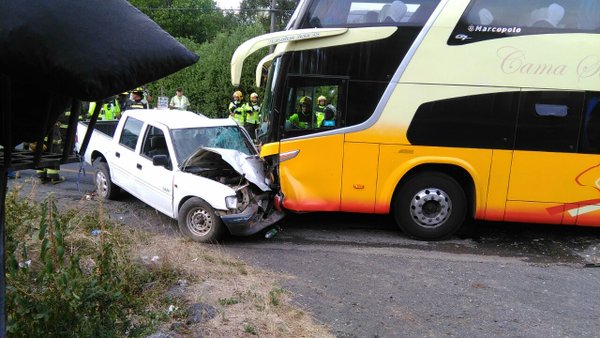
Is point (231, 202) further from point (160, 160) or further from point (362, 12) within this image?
point (362, 12)

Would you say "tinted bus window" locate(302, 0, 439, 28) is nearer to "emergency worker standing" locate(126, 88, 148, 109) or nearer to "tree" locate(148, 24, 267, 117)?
"emergency worker standing" locate(126, 88, 148, 109)

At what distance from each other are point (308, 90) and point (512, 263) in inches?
139

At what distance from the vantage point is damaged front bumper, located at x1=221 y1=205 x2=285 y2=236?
6078 mm

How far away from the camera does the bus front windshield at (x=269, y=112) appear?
681 cm

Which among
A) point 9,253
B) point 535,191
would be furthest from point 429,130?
point 9,253

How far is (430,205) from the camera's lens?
6824 millimetres

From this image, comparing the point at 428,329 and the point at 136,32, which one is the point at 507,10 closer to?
the point at 428,329

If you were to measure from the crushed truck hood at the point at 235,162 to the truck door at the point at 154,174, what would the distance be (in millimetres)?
355

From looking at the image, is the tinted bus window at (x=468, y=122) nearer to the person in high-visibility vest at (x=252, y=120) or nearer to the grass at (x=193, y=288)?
the grass at (x=193, y=288)

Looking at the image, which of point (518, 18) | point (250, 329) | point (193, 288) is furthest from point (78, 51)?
point (518, 18)

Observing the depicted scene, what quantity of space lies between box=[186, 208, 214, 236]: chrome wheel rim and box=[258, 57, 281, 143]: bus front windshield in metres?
1.41

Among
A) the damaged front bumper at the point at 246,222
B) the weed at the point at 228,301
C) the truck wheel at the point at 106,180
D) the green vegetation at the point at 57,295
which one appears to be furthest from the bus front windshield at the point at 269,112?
the green vegetation at the point at 57,295

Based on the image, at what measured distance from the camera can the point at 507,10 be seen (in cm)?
639

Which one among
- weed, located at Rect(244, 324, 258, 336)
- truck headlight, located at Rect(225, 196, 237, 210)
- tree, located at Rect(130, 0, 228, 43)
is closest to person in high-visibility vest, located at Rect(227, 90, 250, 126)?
truck headlight, located at Rect(225, 196, 237, 210)
